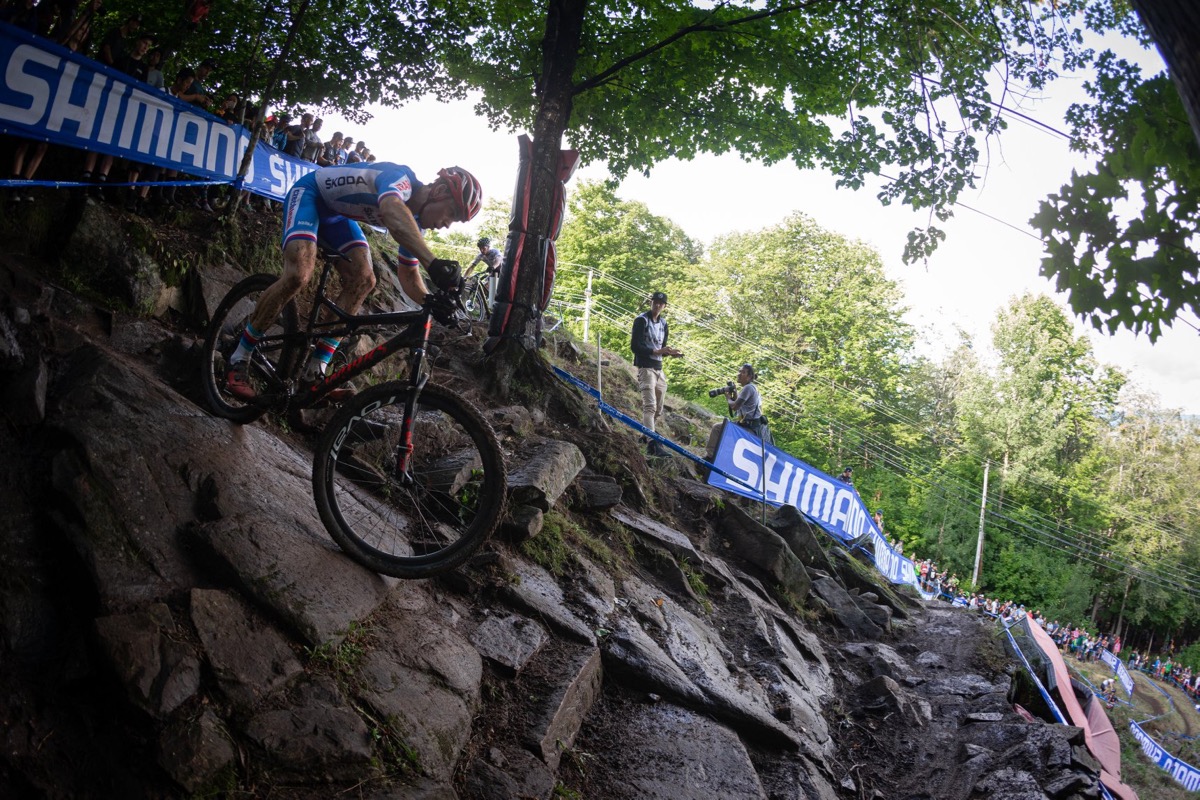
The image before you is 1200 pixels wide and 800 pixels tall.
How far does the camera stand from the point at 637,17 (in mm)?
9820

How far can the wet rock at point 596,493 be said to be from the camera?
Result: 6.67 metres

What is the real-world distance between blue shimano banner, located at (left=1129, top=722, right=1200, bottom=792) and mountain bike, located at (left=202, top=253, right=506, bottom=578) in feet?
80.9

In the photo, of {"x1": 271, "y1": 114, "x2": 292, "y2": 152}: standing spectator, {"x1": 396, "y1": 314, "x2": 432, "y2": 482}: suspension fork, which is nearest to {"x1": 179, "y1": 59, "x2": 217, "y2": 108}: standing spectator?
{"x1": 271, "y1": 114, "x2": 292, "y2": 152}: standing spectator

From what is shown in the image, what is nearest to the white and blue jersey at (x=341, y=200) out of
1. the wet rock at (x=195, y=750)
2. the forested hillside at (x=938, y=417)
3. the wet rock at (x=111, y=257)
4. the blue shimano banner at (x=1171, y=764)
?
the wet rock at (x=111, y=257)

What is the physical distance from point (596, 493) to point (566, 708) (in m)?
3.09

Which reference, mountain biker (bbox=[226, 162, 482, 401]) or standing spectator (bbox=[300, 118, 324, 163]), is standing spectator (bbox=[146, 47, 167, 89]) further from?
mountain biker (bbox=[226, 162, 482, 401])

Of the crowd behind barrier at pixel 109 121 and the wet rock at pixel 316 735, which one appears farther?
the crowd behind barrier at pixel 109 121

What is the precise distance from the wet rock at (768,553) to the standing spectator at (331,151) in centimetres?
959

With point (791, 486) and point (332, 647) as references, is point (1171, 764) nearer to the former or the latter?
point (791, 486)

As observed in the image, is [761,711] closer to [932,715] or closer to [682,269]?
[932,715]

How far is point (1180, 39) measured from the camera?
192 centimetres

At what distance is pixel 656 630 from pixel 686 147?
341 inches

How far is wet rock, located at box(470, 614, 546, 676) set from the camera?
3936mm

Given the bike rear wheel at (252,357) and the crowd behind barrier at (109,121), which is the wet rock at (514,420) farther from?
the crowd behind barrier at (109,121)
